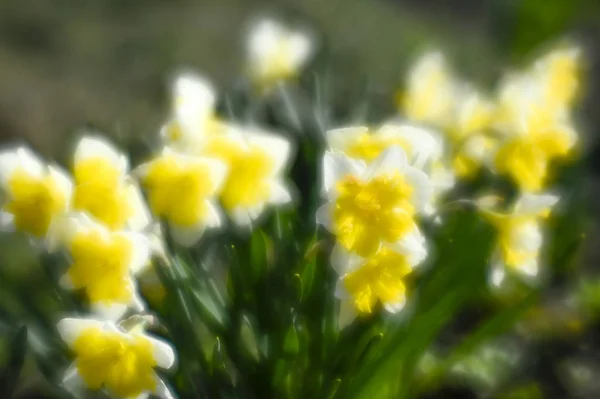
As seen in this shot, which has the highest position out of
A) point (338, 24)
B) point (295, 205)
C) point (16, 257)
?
point (338, 24)

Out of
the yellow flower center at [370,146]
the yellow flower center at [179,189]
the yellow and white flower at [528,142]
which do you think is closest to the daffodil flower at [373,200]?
the yellow flower center at [370,146]

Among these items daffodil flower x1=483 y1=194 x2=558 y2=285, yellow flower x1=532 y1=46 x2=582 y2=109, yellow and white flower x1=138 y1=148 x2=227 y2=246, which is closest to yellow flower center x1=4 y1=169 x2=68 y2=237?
yellow and white flower x1=138 y1=148 x2=227 y2=246

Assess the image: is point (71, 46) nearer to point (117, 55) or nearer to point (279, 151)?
point (117, 55)

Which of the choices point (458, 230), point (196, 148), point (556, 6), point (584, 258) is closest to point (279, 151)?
point (196, 148)

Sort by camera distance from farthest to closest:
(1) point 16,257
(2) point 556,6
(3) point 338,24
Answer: (2) point 556,6 < (3) point 338,24 < (1) point 16,257

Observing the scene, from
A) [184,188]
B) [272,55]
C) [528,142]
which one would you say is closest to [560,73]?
[528,142]

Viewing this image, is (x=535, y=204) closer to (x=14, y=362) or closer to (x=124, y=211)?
(x=124, y=211)

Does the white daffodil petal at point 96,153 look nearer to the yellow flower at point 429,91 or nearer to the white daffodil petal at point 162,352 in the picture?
the white daffodil petal at point 162,352
